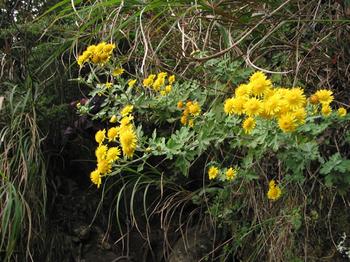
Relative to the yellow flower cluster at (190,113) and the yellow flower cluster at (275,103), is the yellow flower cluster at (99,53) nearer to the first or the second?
the yellow flower cluster at (190,113)

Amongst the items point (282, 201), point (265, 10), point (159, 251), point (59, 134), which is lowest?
point (159, 251)

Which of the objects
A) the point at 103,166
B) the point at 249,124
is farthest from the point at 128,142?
the point at 249,124

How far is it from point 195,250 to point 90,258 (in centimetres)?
45

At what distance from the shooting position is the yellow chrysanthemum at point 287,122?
134 cm

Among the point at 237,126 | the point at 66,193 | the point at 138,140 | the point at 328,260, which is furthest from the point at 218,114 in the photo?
the point at 66,193

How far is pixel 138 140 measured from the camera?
1721 mm

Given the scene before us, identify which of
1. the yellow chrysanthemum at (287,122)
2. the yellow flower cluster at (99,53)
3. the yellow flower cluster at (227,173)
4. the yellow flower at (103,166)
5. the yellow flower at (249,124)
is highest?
the yellow flower cluster at (99,53)

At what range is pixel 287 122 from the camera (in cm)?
134

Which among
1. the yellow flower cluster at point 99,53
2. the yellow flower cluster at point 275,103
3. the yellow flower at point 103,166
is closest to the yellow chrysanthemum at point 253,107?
the yellow flower cluster at point 275,103

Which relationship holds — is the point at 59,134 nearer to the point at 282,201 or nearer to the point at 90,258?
the point at 90,258

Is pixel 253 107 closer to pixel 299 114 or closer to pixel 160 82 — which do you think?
pixel 299 114

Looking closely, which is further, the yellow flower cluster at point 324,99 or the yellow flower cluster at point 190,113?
the yellow flower cluster at point 190,113

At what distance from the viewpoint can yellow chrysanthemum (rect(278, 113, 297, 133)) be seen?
134 cm

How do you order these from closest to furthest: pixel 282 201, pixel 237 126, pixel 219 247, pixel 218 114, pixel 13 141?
pixel 237 126, pixel 218 114, pixel 282 201, pixel 219 247, pixel 13 141
